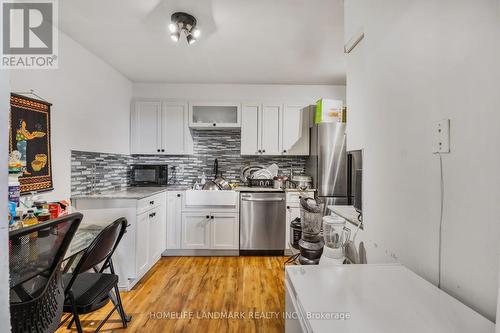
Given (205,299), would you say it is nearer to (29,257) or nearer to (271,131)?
(29,257)

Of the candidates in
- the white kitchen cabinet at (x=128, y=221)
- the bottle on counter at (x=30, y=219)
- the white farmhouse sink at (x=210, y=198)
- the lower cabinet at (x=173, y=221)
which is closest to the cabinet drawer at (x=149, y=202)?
the white kitchen cabinet at (x=128, y=221)

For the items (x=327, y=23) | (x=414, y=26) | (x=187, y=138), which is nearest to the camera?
(x=414, y=26)

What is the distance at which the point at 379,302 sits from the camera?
0.71 meters

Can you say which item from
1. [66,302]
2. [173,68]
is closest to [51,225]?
[66,302]

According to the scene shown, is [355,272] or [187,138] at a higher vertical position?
[187,138]

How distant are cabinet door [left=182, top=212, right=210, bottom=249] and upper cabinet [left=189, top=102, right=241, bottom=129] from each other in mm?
Result: 1265

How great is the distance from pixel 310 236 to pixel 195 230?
79.5 inches

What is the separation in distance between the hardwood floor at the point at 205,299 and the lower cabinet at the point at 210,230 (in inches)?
8.4

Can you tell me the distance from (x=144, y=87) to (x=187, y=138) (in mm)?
1055

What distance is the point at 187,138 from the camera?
135 inches

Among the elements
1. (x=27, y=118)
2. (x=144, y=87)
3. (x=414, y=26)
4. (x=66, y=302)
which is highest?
(x=144, y=87)

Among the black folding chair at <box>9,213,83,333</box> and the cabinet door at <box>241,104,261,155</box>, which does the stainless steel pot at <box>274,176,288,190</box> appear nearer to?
the cabinet door at <box>241,104,261,155</box>

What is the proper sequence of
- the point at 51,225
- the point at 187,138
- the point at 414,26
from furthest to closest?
the point at 187,138 → the point at 414,26 → the point at 51,225

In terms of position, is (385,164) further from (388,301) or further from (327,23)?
(327,23)
